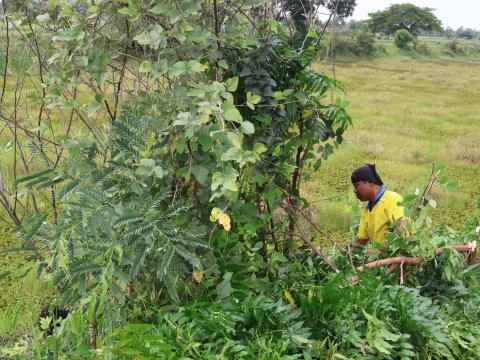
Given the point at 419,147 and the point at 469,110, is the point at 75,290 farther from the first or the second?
the point at 469,110

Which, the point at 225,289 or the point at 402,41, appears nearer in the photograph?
the point at 225,289

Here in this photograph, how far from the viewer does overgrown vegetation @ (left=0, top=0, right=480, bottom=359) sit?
1.45m

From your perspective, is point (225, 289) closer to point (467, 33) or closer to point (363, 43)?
point (363, 43)

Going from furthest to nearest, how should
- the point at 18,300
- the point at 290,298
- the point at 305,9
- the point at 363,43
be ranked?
the point at 363,43 → the point at 18,300 → the point at 305,9 → the point at 290,298

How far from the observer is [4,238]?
181 inches

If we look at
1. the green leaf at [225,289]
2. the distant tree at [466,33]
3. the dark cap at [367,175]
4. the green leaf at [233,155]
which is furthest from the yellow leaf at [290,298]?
the distant tree at [466,33]

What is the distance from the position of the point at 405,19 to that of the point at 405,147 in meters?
53.9

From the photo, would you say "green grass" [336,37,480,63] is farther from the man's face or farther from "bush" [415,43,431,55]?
the man's face

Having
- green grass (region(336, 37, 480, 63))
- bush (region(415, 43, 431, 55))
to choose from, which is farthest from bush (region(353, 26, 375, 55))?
bush (region(415, 43, 431, 55))

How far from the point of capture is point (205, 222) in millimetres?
1797

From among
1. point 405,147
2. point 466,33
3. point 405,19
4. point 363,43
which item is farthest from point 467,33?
point 405,147

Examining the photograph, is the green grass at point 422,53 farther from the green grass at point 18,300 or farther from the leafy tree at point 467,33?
the leafy tree at point 467,33

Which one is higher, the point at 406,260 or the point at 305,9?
the point at 305,9

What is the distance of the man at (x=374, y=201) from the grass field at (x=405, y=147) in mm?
340
